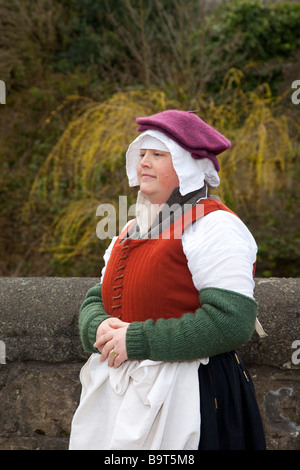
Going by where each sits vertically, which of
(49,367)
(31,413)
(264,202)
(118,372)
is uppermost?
(264,202)

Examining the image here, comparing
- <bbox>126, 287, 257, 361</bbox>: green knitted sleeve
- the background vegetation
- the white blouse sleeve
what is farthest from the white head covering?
the background vegetation

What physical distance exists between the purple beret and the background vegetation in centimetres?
256

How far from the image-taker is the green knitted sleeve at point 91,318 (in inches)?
74.4

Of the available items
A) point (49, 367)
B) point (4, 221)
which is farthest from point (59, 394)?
point (4, 221)

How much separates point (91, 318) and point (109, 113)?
3268mm

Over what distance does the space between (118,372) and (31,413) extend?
0.76m

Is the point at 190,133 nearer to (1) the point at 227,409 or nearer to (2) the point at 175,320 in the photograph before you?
(2) the point at 175,320

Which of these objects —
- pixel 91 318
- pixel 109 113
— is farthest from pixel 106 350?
pixel 109 113

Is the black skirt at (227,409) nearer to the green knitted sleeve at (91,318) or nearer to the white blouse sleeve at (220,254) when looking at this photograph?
the white blouse sleeve at (220,254)

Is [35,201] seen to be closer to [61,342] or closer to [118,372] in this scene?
[61,342]

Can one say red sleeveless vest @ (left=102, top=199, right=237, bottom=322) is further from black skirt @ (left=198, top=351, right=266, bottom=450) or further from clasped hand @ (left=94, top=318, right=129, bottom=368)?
black skirt @ (left=198, top=351, right=266, bottom=450)

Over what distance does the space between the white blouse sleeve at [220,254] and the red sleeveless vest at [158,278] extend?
39mm

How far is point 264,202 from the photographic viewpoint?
4.84m
